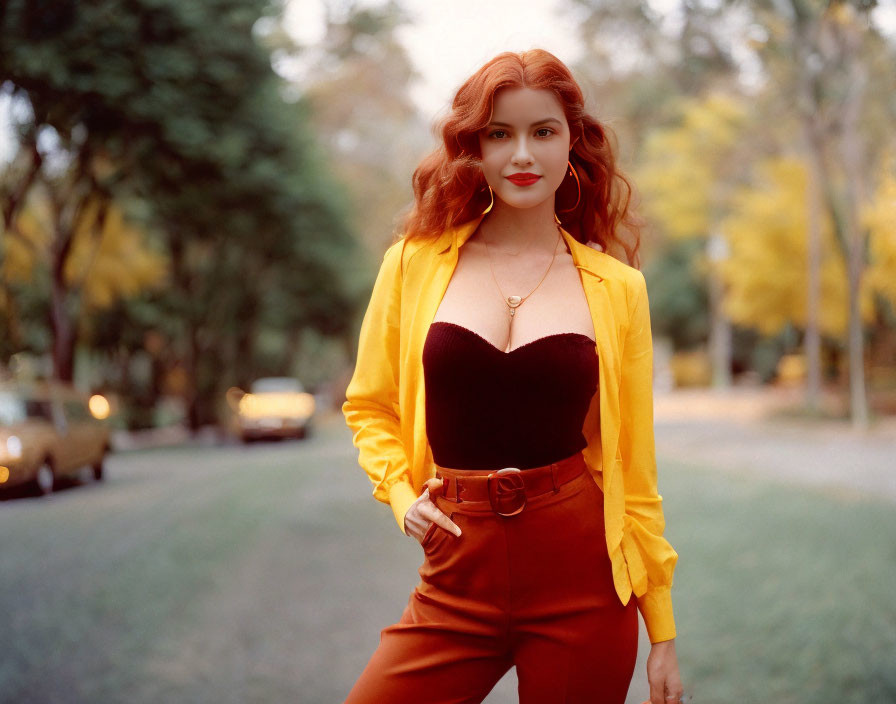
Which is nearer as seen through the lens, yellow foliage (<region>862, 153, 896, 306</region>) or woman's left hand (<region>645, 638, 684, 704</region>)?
woman's left hand (<region>645, 638, 684, 704</region>)

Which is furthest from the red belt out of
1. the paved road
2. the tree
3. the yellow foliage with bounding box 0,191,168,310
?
the yellow foliage with bounding box 0,191,168,310

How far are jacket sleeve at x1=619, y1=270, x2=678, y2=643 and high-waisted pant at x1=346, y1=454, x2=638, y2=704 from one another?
0.09m

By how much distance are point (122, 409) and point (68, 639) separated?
89.6 feet

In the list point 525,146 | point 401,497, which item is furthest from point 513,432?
point 525,146

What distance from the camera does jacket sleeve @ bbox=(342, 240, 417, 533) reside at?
2326 mm

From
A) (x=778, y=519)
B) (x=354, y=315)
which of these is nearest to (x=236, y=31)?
(x=778, y=519)

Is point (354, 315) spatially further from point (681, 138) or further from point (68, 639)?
point (68, 639)

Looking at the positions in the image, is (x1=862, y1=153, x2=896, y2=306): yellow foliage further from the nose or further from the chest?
the nose

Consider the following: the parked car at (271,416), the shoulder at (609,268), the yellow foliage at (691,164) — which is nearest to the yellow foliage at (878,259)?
the yellow foliage at (691,164)

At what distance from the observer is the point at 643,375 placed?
2338 millimetres

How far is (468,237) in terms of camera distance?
8.11 feet

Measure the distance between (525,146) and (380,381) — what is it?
0.62m

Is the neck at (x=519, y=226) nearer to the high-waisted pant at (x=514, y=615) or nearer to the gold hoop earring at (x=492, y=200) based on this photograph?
the gold hoop earring at (x=492, y=200)

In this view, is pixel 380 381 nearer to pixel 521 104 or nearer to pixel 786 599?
pixel 521 104
